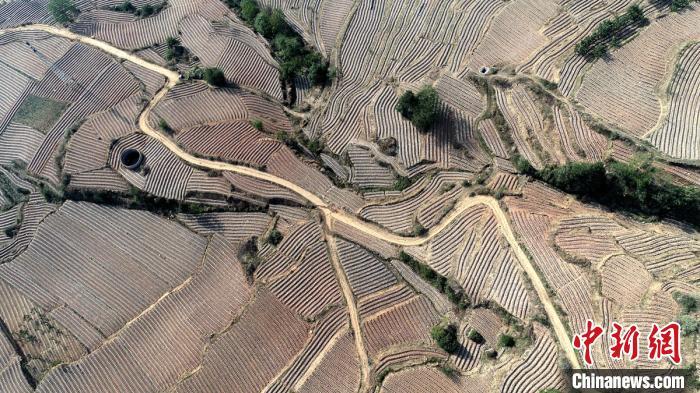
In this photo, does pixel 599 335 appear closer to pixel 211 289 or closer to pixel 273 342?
pixel 273 342

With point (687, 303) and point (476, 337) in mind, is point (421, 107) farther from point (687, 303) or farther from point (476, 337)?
point (687, 303)

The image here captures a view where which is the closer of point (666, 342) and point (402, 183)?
point (666, 342)

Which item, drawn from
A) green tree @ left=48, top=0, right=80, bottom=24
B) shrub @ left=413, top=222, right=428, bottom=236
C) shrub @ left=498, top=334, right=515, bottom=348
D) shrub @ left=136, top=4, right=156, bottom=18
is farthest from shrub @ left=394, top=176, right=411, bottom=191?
green tree @ left=48, top=0, right=80, bottom=24

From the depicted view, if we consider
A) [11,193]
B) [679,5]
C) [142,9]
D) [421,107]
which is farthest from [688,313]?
[142,9]

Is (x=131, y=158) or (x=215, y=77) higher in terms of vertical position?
(x=215, y=77)

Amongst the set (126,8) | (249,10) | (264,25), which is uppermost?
(249,10)

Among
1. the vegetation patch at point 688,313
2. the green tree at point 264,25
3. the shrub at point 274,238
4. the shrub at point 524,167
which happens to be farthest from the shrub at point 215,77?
the vegetation patch at point 688,313

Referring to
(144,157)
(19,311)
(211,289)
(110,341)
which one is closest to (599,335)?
(211,289)
